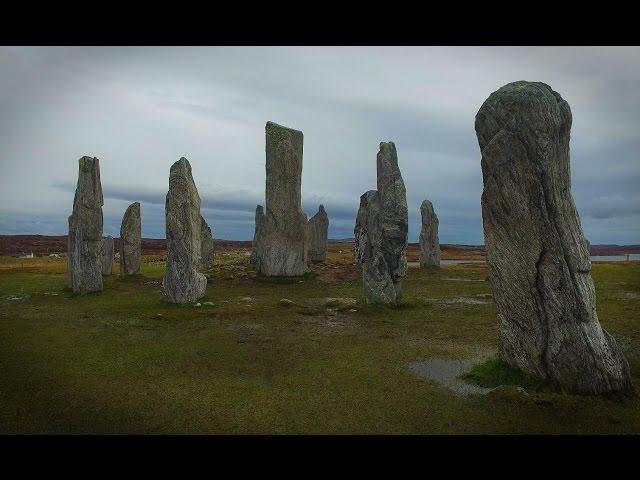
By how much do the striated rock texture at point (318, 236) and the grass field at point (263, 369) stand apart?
52.4 feet

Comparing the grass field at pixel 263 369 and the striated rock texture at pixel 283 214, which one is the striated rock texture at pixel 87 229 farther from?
the striated rock texture at pixel 283 214

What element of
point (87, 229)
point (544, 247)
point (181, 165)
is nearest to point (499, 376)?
point (544, 247)

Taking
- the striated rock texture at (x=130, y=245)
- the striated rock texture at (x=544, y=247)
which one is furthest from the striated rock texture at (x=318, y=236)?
the striated rock texture at (x=544, y=247)

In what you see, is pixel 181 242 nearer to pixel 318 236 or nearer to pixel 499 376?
pixel 499 376

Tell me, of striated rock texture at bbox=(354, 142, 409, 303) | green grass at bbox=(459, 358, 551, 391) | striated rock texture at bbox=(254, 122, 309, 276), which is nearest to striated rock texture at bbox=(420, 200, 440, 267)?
striated rock texture at bbox=(254, 122, 309, 276)

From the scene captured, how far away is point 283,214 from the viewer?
28391mm

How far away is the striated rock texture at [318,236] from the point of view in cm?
3849

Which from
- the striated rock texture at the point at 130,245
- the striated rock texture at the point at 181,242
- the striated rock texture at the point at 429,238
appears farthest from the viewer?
the striated rock texture at the point at 429,238

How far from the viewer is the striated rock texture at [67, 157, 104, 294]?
2295 cm

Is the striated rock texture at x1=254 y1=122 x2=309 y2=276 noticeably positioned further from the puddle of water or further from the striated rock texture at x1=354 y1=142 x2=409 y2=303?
the puddle of water

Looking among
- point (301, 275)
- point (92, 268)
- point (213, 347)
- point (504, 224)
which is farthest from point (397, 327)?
point (92, 268)

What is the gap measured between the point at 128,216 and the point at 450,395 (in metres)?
26.4

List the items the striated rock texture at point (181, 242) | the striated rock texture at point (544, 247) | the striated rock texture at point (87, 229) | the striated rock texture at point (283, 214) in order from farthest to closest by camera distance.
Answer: the striated rock texture at point (283, 214)
the striated rock texture at point (87, 229)
the striated rock texture at point (181, 242)
the striated rock texture at point (544, 247)

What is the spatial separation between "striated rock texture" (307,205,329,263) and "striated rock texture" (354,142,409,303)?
60.6ft
